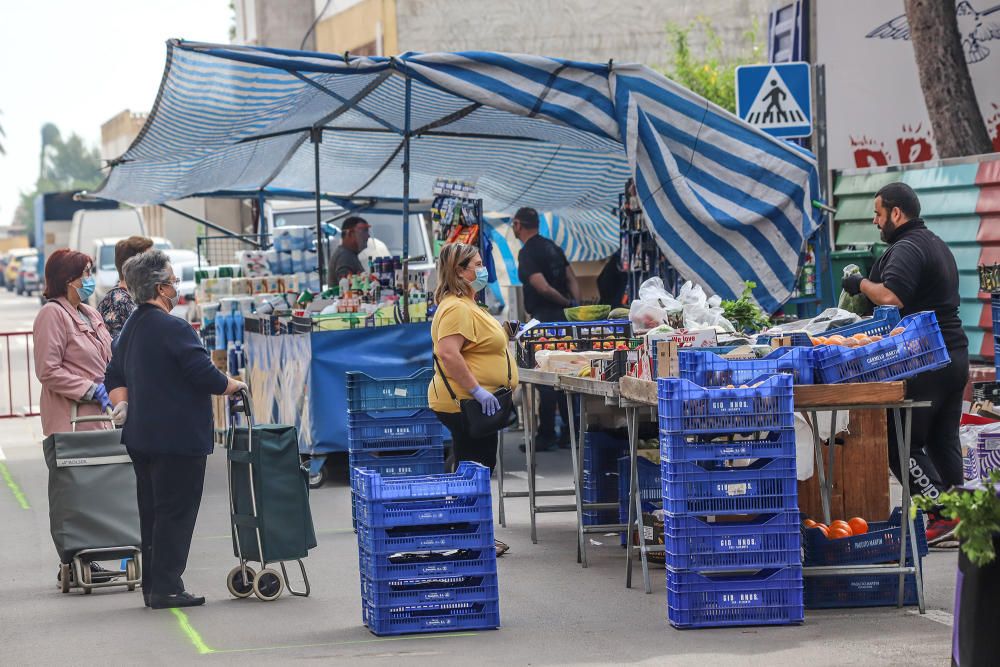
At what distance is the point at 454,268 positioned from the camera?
8.58m

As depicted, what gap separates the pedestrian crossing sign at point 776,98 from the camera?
1243cm

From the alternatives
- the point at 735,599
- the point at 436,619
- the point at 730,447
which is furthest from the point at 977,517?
the point at 436,619

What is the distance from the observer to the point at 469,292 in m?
8.67

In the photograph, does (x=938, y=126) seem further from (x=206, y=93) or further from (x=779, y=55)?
(x=206, y=93)

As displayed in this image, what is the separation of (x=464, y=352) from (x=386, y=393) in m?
1.25

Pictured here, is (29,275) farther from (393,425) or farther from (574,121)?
(393,425)

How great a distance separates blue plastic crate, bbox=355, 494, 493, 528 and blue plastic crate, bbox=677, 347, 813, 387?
1.16m

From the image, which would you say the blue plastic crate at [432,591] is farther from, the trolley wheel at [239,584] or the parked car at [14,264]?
the parked car at [14,264]

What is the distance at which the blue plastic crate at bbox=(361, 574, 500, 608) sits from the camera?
23.0 feet

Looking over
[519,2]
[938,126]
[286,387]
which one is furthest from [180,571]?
[519,2]

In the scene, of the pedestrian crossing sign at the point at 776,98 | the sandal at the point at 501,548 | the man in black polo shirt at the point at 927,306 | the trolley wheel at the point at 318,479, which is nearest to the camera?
the man in black polo shirt at the point at 927,306

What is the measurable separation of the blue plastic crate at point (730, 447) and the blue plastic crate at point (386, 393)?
122 inches

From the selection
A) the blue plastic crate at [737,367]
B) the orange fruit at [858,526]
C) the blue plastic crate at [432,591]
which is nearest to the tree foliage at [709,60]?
the orange fruit at [858,526]

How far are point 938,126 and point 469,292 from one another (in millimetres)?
7196
